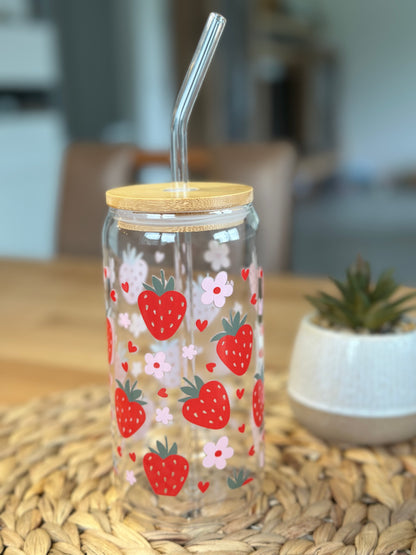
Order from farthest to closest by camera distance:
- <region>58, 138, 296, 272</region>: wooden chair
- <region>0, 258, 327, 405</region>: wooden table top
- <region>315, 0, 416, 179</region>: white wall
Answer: <region>315, 0, 416, 179</region>: white wall → <region>58, 138, 296, 272</region>: wooden chair → <region>0, 258, 327, 405</region>: wooden table top

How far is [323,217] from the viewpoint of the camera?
3494 mm

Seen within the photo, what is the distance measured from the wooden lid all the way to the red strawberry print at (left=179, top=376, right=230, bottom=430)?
4.6 inches

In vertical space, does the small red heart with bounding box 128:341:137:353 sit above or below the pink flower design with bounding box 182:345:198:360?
below

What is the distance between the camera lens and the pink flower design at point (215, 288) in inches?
17.9

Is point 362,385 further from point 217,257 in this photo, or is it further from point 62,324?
point 62,324

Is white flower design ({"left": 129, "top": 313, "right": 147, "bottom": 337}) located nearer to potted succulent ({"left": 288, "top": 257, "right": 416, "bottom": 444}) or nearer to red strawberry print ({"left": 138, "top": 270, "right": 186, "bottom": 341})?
red strawberry print ({"left": 138, "top": 270, "right": 186, "bottom": 341})

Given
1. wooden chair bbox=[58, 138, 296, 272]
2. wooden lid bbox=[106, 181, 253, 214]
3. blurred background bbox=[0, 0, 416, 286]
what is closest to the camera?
wooden lid bbox=[106, 181, 253, 214]

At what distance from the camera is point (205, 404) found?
1.50 ft

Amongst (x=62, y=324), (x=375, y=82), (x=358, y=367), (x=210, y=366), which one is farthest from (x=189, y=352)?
(x=375, y=82)

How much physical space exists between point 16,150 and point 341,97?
1701mm

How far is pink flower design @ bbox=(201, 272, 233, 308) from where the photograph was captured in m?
0.45

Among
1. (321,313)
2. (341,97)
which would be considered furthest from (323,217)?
(321,313)

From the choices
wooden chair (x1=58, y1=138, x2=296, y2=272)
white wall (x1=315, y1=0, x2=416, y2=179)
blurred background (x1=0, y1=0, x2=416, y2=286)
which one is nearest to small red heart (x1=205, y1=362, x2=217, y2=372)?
wooden chair (x1=58, y1=138, x2=296, y2=272)

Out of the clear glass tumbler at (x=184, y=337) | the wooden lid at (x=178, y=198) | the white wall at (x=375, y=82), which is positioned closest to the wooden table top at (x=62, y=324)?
the clear glass tumbler at (x=184, y=337)
